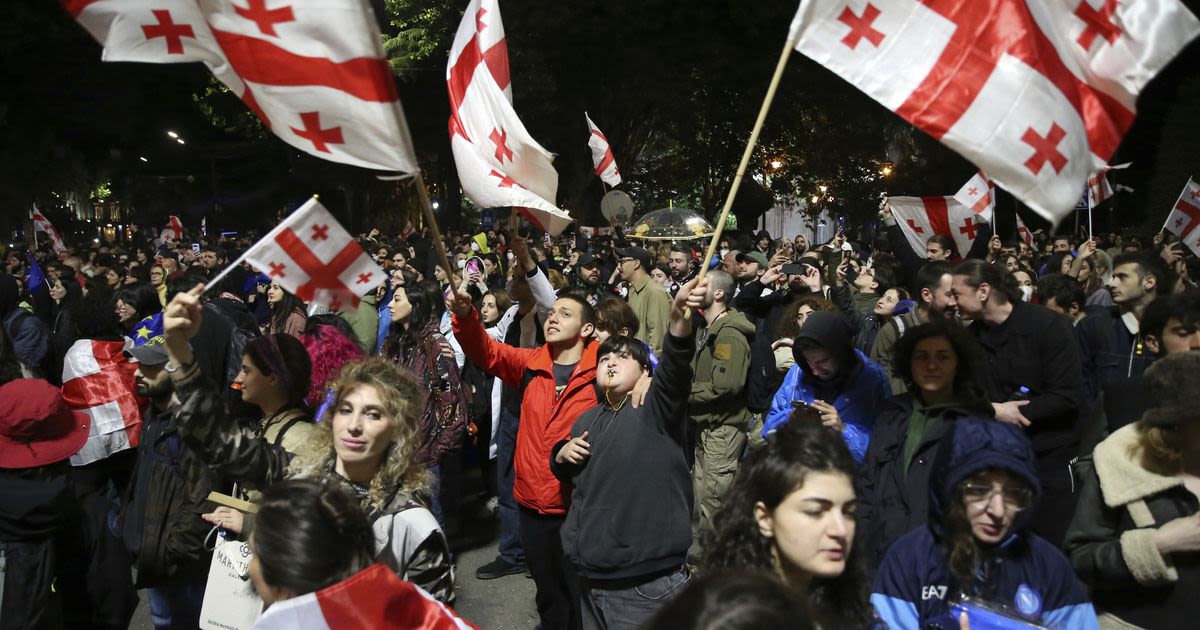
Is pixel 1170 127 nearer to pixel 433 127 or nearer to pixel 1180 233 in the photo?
pixel 1180 233

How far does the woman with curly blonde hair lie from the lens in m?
3.44

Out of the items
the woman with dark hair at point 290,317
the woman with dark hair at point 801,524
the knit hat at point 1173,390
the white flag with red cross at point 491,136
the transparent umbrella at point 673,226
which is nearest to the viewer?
the woman with dark hair at point 801,524

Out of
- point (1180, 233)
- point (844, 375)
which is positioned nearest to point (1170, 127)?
point (1180, 233)

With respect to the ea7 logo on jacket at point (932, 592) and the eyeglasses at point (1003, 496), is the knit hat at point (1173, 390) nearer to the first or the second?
the eyeglasses at point (1003, 496)

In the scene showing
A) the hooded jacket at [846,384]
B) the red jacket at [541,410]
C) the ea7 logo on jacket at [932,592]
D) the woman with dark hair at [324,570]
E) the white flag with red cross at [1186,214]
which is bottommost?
the white flag with red cross at [1186,214]

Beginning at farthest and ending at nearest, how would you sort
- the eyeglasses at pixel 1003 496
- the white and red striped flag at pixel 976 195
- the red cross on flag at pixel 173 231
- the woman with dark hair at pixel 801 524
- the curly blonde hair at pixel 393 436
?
the red cross on flag at pixel 173 231 → the white and red striped flag at pixel 976 195 → the curly blonde hair at pixel 393 436 → the eyeglasses at pixel 1003 496 → the woman with dark hair at pixel 801 524

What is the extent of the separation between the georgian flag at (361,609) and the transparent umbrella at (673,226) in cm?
1679

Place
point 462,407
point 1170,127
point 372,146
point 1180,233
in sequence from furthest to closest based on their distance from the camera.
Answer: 1. point 1170,127
2. point 1180,233
3. point 462,407
4. point 372,146

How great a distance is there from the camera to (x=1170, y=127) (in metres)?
26.3

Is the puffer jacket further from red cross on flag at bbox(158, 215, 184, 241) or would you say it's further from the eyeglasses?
red cross on flag at bbox(158, 215, 184, 241)

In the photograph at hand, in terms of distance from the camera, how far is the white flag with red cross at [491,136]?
19.7ft

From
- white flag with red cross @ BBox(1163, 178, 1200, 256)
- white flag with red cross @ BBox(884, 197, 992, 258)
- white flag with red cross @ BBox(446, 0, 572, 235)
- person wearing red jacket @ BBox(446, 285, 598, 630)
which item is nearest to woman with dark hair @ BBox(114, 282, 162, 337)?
white flag with red cross @ BBox(446, 0, 572, 235)

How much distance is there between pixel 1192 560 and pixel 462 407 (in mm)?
4828

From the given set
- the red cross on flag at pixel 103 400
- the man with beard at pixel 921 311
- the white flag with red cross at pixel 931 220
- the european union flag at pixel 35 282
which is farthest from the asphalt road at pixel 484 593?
the european union flag at pixel 35 282
